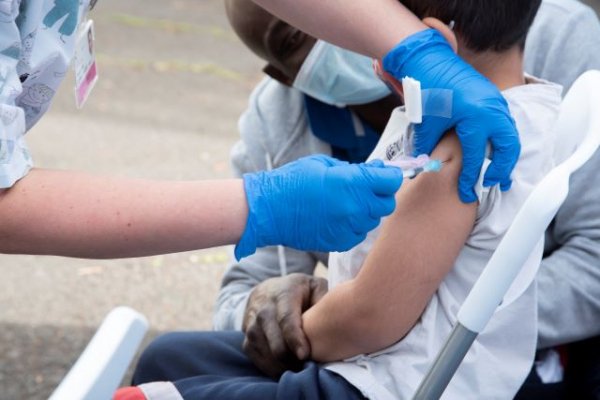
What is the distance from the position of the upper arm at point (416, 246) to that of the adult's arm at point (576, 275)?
386 millimetres

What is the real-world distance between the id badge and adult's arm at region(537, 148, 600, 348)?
910 millimetres

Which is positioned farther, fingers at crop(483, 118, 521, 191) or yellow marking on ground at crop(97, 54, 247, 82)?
yellow marking on ground at crop(97, 54, 247, 82)

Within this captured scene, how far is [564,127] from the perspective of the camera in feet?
5.37

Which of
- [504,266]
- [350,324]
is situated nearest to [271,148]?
[350,324]

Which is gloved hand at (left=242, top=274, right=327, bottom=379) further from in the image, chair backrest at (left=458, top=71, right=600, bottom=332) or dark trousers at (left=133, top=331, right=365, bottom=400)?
chair backrest at (left=458, top=71, right=600, bottom=332)

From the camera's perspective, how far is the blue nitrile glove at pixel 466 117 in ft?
4.72

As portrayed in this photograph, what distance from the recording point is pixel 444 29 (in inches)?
60.5

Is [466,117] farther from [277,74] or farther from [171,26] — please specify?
[171,26]

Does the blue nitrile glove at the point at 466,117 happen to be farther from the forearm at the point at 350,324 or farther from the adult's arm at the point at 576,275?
the adult's arm at the point at 576,275

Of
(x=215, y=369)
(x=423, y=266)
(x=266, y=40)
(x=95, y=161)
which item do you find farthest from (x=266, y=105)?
(x=95, y=161)

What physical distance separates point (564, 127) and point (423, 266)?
0.36 m

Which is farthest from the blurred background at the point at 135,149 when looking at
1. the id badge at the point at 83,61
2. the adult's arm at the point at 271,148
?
the id badge at the point at 83,61

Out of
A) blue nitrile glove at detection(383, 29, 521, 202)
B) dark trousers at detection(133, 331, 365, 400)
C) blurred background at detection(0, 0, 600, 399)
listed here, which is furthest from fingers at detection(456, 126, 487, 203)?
blurred background at detection(0, 0, 600, 399)

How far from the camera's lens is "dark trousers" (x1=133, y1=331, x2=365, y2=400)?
1.59m
